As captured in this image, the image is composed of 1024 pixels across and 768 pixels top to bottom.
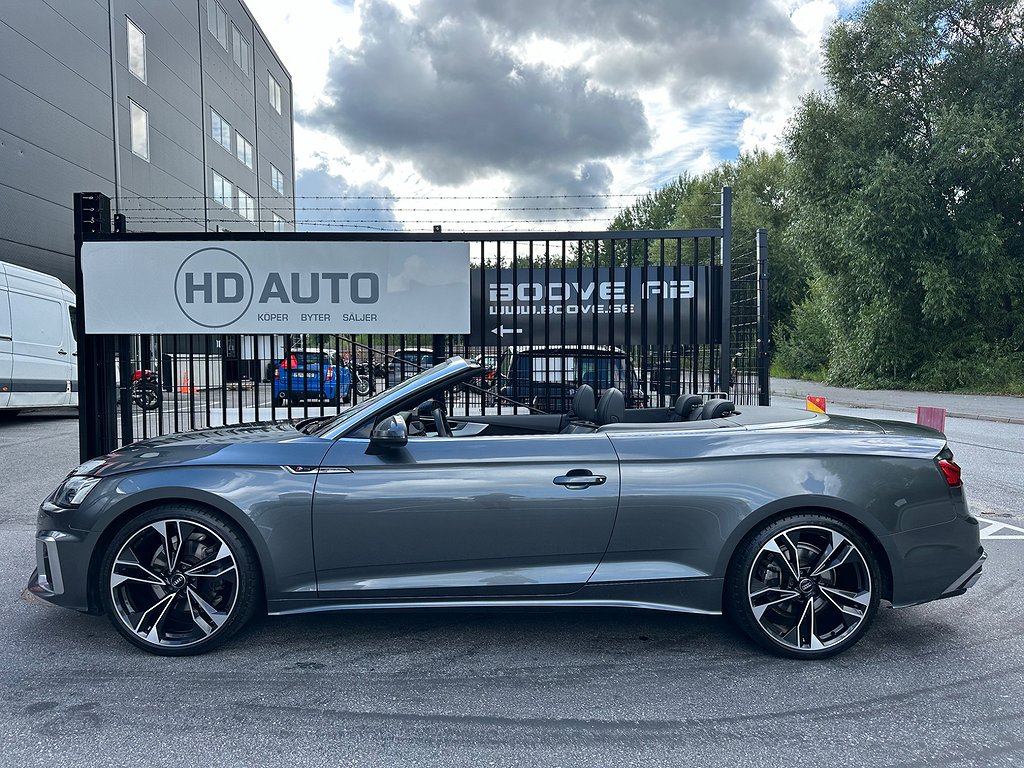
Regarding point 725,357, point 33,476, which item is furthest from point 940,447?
point 33,476

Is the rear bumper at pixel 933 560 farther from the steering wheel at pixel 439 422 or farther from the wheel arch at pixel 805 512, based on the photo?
the steering wheel at pixel 439 422

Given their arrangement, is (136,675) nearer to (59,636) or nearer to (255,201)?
(59,636)

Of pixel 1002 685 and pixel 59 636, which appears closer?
pixel 1002 685

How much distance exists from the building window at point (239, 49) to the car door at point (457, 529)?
3706cm

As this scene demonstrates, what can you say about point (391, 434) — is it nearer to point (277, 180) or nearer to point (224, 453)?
point (224, 453)

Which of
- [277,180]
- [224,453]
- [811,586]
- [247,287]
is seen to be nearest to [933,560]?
[811,586]

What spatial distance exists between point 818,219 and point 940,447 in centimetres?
2349

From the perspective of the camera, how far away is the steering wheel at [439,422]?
392cm

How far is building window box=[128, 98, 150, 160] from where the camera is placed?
973 inches

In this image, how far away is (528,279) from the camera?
6746mm

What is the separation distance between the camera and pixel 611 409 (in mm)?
3988

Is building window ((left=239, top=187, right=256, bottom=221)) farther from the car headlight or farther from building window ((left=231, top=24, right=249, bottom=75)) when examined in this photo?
the car headlight

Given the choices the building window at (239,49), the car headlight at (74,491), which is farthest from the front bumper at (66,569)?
the building window at (239,49)

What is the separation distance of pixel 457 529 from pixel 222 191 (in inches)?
1305
